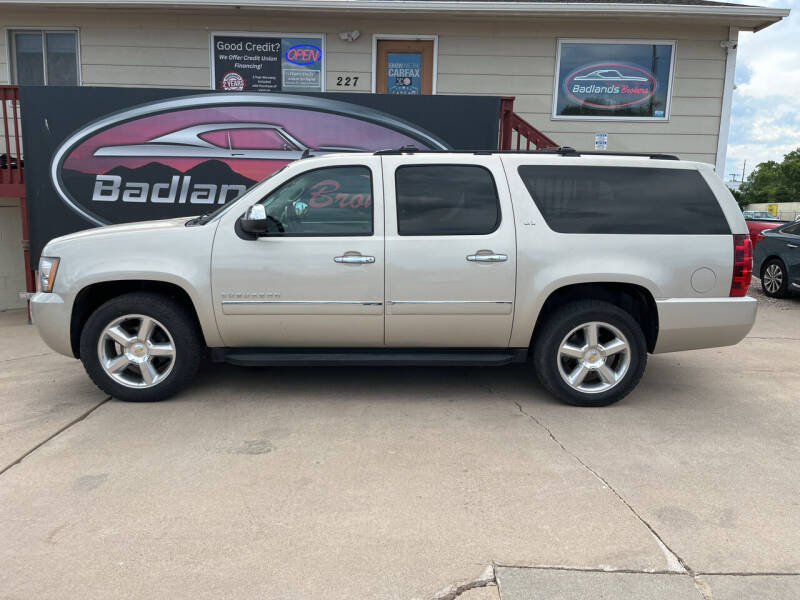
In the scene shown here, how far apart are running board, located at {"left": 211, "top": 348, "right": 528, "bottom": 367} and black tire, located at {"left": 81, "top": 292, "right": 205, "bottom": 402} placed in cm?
22

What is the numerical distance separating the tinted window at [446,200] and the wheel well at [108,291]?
1.74 m

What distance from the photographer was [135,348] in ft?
14.6

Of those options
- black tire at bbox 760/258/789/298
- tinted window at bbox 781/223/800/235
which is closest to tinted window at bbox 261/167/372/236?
black tire at bbox 760/258/789/298

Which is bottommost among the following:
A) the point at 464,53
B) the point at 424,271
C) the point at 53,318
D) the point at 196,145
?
the point at 53,318

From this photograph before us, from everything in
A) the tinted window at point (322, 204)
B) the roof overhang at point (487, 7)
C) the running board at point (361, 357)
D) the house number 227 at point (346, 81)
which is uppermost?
the roof overhang at point (487, 7)

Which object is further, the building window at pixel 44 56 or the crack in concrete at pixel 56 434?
the building window at pixel 44 56

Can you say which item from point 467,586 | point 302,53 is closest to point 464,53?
point 302,53

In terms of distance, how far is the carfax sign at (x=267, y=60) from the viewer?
9.51 meters

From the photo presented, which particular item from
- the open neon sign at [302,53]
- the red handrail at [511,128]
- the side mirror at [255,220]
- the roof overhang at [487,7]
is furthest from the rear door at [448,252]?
the open neon sign at [302,53]

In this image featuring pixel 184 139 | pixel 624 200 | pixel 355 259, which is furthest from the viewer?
pixel 184 139

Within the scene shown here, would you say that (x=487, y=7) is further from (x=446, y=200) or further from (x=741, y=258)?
(x=741, y=258)

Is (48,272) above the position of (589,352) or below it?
above

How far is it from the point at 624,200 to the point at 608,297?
2.47 ft

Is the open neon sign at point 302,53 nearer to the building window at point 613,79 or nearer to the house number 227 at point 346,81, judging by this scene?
the house number 227 at point 346,81
